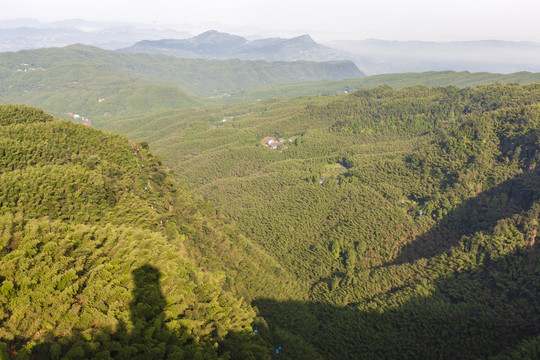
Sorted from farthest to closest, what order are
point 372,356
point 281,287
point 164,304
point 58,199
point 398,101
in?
1. point 398,101
2. point 281,287
3. point 372,356
4. point 58,199
5. point 164,304

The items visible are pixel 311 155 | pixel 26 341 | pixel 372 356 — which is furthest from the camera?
pixel 311 155

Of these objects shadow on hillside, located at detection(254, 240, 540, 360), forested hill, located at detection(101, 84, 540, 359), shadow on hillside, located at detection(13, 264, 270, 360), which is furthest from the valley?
forested hill, located at detection(101, 84, 540, 359)

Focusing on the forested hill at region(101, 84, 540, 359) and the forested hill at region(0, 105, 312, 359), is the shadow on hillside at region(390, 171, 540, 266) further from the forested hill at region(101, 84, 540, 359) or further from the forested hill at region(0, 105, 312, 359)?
the forested hill at region(0, 105, 312, 359)

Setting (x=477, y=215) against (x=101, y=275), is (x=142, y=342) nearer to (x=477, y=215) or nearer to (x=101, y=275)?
(x=101, y=275)

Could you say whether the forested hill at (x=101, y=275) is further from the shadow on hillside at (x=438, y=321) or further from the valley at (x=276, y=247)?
the shadow on hillside at (x=438, y=321)

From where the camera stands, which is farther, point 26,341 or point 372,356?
point 372,356

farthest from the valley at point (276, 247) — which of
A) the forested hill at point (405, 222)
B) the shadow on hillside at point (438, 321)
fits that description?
the forested hill at point (405, 222)

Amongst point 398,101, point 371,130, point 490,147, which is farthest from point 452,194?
point 398,101

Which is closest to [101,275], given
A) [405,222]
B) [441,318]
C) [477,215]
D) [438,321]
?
[438,321]

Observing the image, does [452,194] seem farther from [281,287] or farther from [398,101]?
[398,101]
